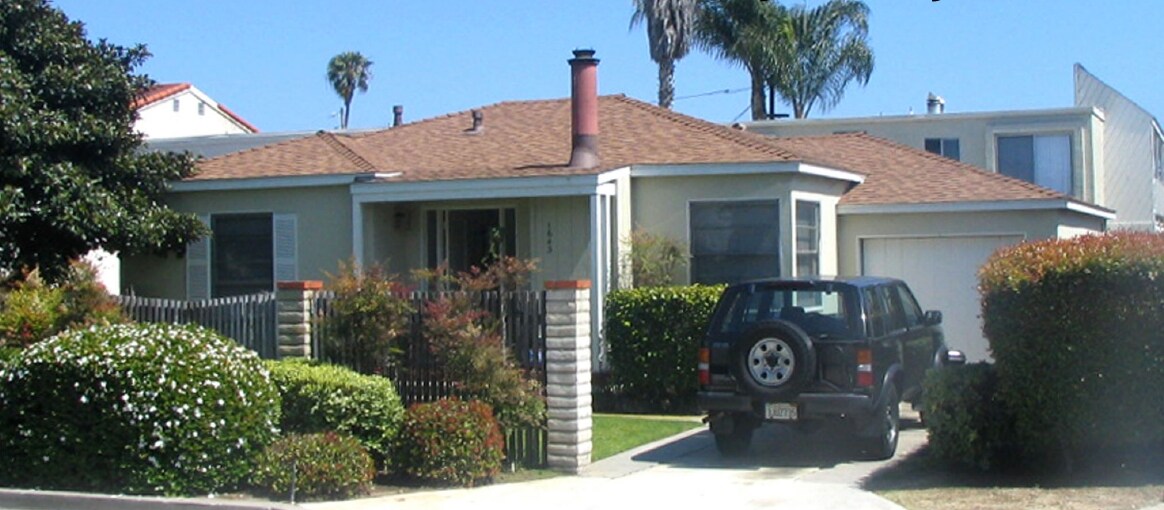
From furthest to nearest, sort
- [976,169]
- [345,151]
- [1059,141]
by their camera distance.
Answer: [1059,141], [976,169], [345,151]

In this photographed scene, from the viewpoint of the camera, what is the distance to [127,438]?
11.8 m

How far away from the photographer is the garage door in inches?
757

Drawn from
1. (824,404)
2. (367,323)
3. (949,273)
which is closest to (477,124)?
(949,273)

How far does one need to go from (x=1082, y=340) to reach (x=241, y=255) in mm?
12557

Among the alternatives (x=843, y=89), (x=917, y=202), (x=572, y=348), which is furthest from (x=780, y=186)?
(x=843, y=89)

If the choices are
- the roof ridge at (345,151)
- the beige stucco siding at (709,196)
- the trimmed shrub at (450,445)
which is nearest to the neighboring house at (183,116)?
the roof ridge at (345,151)

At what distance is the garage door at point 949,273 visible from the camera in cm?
1922

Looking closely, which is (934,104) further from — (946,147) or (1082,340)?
(1082,340)

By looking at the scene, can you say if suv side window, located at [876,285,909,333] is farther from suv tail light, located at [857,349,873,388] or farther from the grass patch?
the grass patch

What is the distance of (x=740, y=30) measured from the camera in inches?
1544

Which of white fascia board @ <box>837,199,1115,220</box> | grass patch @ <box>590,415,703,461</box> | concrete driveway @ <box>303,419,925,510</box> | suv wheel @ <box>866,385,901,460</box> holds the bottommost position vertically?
concrete driveway @ <box>303,419,925,510</box>

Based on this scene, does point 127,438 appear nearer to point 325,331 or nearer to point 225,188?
point 325,331

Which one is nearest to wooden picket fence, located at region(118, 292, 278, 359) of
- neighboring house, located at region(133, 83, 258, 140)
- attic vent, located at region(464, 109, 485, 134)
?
attic vent, located at region(464, 109, 485, 134)

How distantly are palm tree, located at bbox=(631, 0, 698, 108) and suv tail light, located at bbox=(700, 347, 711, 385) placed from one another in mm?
21418
